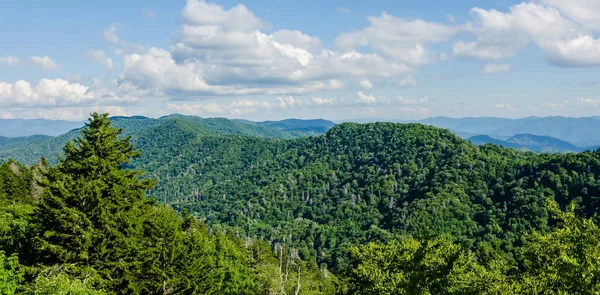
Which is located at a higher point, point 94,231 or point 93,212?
point 93,212

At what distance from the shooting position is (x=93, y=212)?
27656 millimetres

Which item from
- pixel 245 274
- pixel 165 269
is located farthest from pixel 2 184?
pixel 165 269

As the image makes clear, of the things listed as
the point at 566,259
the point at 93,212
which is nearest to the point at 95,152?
the point at 93,212

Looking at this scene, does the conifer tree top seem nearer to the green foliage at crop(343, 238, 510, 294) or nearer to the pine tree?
the pine tree

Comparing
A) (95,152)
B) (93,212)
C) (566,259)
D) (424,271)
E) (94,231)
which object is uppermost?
(95,152)

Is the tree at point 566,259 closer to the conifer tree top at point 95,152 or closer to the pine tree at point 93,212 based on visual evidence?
the pine tree at point 93,212

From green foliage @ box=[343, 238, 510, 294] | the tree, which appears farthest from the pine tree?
the tree

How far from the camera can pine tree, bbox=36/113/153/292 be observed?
86.7 feet

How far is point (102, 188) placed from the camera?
27.8 metres

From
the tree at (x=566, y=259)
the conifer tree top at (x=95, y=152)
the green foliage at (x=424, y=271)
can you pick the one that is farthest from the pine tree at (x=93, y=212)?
the tree at (x=566, y=259)

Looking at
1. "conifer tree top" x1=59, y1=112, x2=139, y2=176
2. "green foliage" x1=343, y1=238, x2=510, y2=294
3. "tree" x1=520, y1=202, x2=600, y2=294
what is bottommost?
"green foliage" x1=343, y1=238, x2=510, y2=294

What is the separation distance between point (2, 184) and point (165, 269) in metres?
45.9

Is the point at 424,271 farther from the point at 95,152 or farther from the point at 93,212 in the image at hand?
the point at 95,152

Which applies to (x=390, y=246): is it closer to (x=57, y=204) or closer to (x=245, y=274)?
(x=57, y=204)
